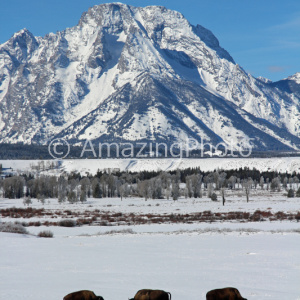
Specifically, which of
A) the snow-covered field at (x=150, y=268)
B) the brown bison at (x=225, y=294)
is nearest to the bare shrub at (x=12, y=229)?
the snow-covered field at (x=150, y=268)

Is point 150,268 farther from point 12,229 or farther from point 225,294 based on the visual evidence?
point 12,229

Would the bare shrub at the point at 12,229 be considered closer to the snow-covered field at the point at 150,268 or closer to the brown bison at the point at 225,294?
the snow-covered field at the point at 150,268

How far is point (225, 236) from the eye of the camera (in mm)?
40688

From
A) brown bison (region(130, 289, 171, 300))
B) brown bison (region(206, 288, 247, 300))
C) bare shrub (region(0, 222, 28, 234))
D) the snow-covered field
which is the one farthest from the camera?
bare shrub (region(0, 222, 28, 234))

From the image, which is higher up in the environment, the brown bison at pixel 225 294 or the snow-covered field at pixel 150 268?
the brown bison at pixel 225 294

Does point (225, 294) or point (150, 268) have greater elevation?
point (225, 294)

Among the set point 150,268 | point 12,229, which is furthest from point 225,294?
point 12,229

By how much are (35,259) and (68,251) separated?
13.9ft

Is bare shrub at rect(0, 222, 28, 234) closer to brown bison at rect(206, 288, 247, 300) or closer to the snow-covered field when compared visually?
the snow-covered field

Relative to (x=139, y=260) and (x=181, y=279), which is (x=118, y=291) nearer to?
(x=181, y=279)

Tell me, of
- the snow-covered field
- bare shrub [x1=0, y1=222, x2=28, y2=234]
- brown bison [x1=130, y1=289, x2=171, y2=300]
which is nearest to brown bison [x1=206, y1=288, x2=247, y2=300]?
brown bison [x1=130, y1=289, x2=171, y2=300]

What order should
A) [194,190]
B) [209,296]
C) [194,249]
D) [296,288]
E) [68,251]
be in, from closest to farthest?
[209,296] → [296,288] → [68,251] → [194,249] → [194,190]

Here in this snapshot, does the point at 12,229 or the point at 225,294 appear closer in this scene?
the point at 225,294

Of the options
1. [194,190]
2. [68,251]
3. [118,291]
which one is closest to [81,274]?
[118,291]
